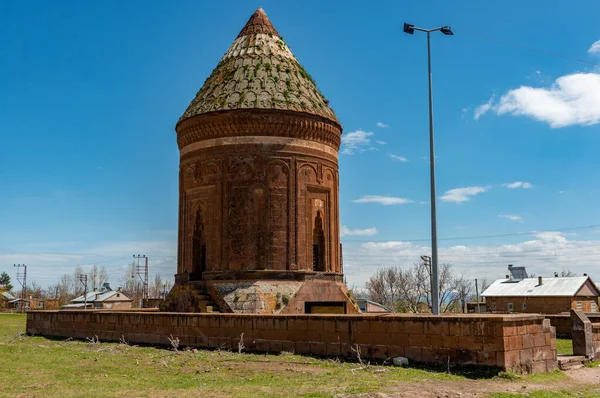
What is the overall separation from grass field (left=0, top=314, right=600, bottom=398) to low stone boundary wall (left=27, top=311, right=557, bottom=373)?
1.41ft

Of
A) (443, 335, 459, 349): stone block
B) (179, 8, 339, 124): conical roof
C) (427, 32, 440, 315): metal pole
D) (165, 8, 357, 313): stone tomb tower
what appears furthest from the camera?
(179, 8, 339, 124): conical roof

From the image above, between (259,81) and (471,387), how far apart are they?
17.1m

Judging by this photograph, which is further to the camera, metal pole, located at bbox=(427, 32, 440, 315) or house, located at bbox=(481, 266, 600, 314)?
house, located at bbox=(481, 266, 600, 314)

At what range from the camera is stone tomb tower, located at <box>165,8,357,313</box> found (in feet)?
77.9

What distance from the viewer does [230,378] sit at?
1234cm

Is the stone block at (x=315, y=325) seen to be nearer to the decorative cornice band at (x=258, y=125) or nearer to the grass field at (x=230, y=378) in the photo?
the grass field at (x=230, y=378)

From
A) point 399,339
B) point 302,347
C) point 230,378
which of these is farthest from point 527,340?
point 230,378

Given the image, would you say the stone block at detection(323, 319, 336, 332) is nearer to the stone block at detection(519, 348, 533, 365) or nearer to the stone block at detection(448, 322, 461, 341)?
the stone block at detection(448, 322, 461, 341)

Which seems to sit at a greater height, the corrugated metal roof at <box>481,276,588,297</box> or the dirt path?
the corrugated metal roof at <box>481,276,588,297</box>

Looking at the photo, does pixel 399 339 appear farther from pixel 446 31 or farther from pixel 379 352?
pixel 446 31

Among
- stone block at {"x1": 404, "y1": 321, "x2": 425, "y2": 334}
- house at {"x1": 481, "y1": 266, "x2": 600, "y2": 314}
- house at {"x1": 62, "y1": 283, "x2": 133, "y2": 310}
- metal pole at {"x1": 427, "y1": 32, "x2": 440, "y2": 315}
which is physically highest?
metal pole at {"x1": 427, "y1": 32, "x2": 440, "y2": 315}

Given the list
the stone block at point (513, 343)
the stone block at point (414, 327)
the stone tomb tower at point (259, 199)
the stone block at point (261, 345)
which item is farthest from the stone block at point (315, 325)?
the stone tomb tower at point (259, 199)

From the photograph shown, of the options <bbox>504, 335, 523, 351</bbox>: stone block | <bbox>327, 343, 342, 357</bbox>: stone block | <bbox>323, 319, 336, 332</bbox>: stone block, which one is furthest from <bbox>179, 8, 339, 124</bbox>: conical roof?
<bbox>504, 335, 523, 351</bbox>: stone block

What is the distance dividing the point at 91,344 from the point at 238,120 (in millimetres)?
9910
